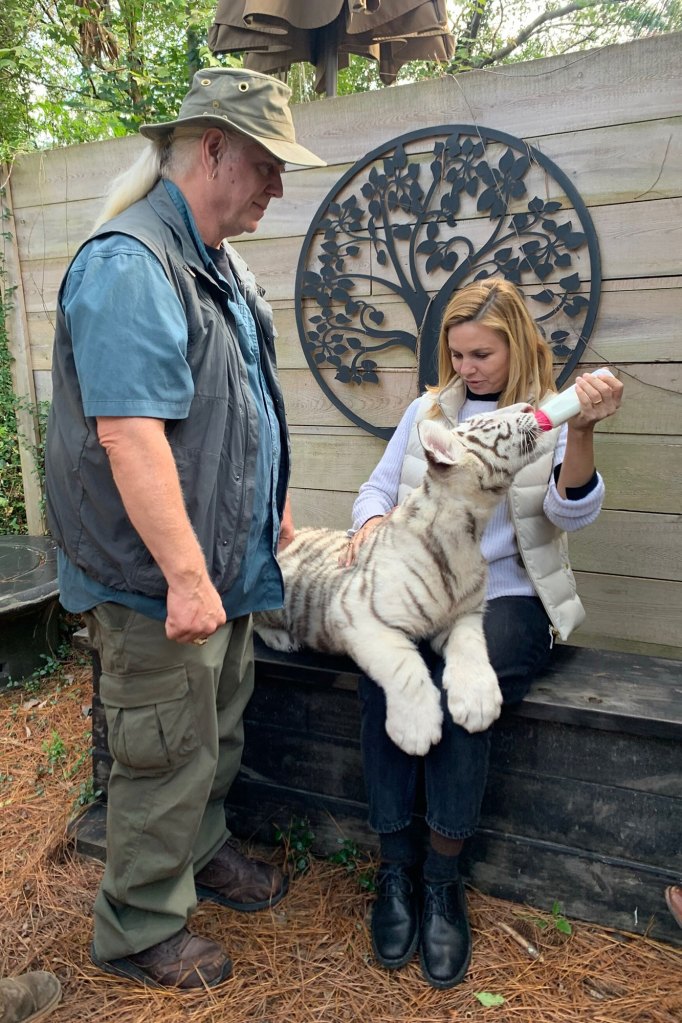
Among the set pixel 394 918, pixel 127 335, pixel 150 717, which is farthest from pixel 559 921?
pixel 127 335

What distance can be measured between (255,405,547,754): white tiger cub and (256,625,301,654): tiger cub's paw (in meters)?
0.27

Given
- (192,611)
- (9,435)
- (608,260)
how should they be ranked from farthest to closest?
(9,435), (608,260), (192,611)

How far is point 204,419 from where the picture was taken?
2.00 meters

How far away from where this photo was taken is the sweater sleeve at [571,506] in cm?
254

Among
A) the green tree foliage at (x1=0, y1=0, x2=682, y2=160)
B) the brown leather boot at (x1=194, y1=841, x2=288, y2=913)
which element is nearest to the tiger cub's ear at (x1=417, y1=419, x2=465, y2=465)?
the brown leather boot at (x1=194, y1=841, x2=288, y2=913)

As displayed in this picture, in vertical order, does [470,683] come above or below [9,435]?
below

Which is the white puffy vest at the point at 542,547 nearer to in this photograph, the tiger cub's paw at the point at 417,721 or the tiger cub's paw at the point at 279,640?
the tiger cub's paw at the point at 417,721

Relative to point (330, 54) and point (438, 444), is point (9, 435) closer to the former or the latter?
point (330, 54)

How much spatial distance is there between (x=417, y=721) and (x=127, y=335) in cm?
135

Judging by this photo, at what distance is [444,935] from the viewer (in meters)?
2.28

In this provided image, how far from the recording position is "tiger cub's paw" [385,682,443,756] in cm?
222

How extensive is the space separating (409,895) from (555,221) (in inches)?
→ 102

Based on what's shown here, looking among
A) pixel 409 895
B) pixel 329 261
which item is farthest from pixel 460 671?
pixel 329 261

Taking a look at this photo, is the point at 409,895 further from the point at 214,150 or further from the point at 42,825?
the point at 214,150
